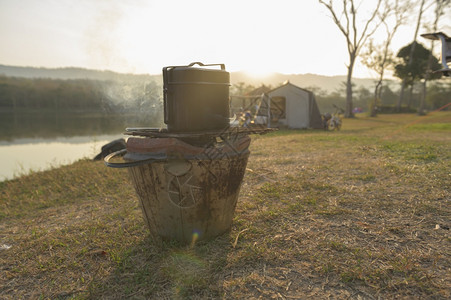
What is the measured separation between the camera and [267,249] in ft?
8.32

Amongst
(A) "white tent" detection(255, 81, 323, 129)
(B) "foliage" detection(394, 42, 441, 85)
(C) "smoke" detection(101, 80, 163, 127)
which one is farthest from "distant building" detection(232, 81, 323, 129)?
(B) "foliage" detection(394, 42, 441, 85)

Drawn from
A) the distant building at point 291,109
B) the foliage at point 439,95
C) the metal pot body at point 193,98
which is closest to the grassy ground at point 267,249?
the metal pot body at point 193,98

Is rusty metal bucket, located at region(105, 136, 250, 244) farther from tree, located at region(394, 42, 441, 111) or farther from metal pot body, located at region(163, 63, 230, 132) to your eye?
tree, located at region(394, 42, 441, 111)

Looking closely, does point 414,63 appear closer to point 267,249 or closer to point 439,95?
point 439,95

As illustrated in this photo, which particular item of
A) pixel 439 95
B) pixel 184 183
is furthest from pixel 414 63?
pixel 184 183

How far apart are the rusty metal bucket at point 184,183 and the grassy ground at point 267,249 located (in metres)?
0.21

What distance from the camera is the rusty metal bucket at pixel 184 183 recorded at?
2.31 metres

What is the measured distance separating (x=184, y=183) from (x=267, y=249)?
3.38 ft

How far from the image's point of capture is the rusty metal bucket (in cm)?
231

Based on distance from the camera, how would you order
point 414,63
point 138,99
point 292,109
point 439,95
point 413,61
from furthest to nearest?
point 439,95, point 413,61, point 414,63, point 292,109, point 138,99

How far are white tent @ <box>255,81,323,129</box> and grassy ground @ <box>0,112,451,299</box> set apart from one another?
14.1 m

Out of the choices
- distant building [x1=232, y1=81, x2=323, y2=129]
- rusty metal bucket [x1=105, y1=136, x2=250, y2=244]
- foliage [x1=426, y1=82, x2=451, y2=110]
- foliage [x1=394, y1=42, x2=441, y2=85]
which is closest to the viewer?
rusty metal bucket [x1=105, y1=136, x2=250, y2=244]

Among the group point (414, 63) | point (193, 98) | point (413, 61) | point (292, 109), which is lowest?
point (193, 98)

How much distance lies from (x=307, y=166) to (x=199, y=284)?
4.49 meters
